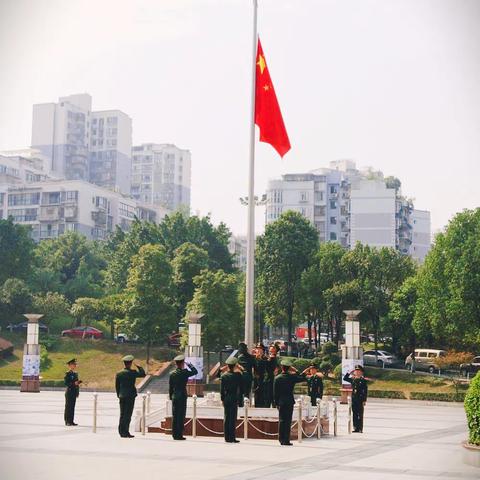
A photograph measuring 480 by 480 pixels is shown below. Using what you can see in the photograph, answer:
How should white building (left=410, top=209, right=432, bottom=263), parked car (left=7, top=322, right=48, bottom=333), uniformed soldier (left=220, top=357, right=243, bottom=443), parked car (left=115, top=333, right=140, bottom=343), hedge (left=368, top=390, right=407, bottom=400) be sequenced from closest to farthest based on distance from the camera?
uniformed soldier (left=220, top=357, right=243, bottom=443) < hedge (left=368, top=390, right=407, bottom=400) < parked car (left=115, top=333, right=140, bottom=343) < parked car (left=7, top=322, right=48, bottom=333) < white building (left=410, top=209, right=432, bottom=263)

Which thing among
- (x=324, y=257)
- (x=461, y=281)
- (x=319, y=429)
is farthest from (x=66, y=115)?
(x=319, y=429)

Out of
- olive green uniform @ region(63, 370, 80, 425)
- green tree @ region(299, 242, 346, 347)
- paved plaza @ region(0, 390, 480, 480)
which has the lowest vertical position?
paved plaza @ region(0, 390, 480, 480)

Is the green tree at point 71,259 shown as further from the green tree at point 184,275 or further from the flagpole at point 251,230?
the flagpole at point 251,230

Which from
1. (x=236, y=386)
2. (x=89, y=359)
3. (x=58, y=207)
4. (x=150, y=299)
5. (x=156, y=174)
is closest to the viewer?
(x=236, y=386)

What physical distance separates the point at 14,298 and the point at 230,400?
39415mm

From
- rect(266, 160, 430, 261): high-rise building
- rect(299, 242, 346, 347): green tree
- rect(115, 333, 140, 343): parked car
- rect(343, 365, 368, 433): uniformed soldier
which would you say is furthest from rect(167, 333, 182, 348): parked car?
rect(343, 365, 368, 433): uniformed soldier

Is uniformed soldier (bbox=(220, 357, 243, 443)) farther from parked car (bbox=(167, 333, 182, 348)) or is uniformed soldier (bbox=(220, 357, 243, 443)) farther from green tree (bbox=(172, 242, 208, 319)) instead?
parked car (bbox=(167, 333, 182, 348))

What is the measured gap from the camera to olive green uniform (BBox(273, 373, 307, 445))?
1359 cm

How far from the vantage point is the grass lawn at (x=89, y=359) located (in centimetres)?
4162

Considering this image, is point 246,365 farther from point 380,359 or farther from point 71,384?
point 380,359

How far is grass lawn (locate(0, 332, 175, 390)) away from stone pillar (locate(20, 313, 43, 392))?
466 centimetres

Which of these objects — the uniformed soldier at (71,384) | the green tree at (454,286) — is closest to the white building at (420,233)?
the green tree at (454,286)

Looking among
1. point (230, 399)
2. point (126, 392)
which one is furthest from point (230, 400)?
point (126, 392)

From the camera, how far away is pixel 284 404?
1359 cm
